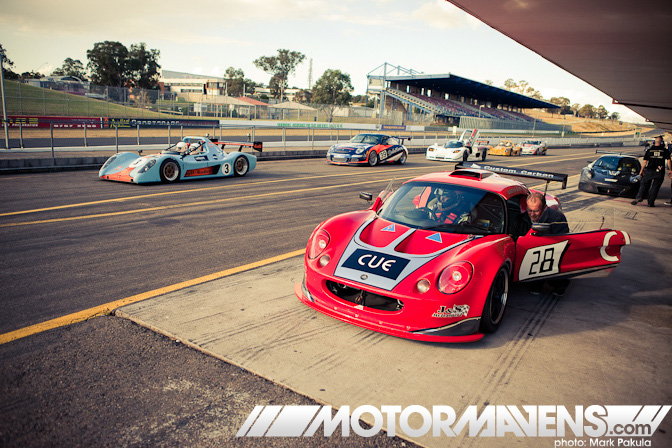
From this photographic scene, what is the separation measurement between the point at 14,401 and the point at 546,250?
16.1 feet

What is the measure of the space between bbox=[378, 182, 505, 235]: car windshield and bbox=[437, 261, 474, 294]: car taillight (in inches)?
29.4

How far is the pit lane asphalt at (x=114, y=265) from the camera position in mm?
2916

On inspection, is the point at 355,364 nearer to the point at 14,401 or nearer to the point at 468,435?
the point at 468,435

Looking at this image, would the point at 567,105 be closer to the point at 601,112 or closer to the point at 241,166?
the point at 601,112

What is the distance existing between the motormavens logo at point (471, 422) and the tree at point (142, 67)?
79841 millimetres

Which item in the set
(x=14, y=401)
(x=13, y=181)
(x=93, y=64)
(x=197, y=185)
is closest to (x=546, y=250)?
(x=14, y=401)

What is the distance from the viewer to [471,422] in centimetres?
301

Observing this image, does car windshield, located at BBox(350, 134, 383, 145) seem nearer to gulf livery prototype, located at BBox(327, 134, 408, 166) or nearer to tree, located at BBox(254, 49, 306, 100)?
gulf livery prototype, located at BBox(327, 134, 408, 166)

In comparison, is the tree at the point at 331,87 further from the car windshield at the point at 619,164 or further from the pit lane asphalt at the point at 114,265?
the pit lane asphalt at the point at 114,265

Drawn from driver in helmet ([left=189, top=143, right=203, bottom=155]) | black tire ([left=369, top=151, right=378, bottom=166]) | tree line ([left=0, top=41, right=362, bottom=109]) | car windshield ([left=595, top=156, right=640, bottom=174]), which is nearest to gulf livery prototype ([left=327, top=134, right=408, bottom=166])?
black tire ([left=369, top=151, right=378, bottom=166])

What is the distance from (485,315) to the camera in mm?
4078

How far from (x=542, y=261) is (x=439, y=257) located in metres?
1.57

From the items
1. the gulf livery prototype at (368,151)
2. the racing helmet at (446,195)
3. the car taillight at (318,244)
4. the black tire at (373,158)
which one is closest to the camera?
the car taillight at (318,244)

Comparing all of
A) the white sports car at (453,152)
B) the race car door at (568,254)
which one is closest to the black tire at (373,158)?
the white sports car at (453,152)
